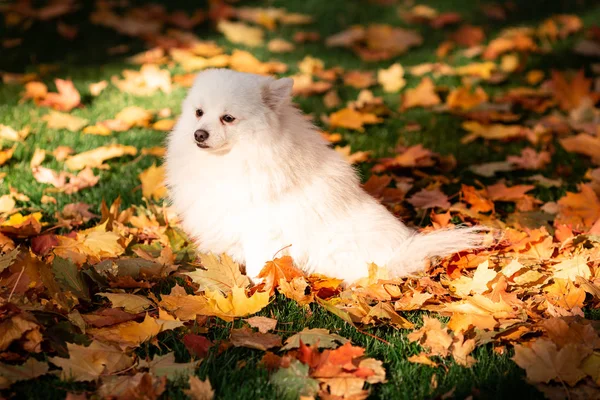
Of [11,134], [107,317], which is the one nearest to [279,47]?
[11,134]

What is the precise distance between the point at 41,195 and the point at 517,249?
8.90 ft

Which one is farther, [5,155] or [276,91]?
[5,155]

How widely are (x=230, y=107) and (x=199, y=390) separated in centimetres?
134

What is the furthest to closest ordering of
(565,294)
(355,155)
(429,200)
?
1. (355,155)
2. (429,200)
3. (565,294)

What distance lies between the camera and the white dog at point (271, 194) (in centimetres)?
292

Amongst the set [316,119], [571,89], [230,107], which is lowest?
[316,119]

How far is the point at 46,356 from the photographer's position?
2.19 metres

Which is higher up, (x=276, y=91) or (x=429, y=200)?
(x=276, y=91)

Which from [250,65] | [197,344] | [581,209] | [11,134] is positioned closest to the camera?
[197,344]

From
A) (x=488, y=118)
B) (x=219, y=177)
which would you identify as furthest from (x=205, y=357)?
(x=488, y=118)

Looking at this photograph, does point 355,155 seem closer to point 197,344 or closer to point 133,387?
point 197,344

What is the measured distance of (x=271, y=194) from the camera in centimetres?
293

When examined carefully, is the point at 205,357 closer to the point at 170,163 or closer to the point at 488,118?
the point at 170,163

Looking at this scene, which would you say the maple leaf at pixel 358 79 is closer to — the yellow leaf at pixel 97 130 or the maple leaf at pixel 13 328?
the yellow leaf at pixel 97 130
